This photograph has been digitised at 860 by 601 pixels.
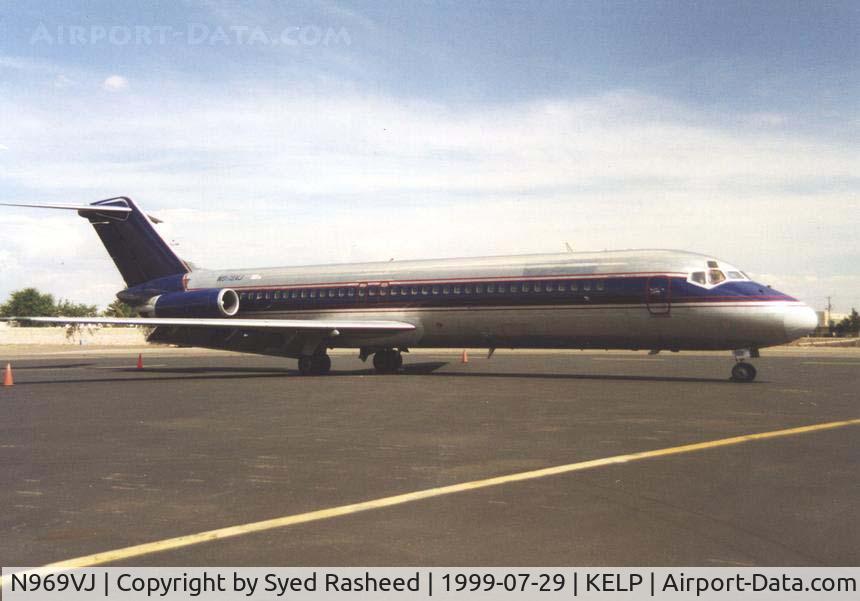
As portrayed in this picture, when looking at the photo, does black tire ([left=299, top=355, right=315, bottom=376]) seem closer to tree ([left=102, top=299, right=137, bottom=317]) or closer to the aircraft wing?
the aircraft wing

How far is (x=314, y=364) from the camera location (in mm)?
25875

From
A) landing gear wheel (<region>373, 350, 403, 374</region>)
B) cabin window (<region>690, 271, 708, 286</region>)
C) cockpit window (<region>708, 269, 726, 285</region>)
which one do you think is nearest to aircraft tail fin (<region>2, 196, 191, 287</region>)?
landing gear wheel (<region>373, 350, 403, 374</region>)

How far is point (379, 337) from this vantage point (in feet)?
82.6

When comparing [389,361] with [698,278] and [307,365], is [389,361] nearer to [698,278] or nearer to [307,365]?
[307,365]

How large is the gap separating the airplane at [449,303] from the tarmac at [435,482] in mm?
4497

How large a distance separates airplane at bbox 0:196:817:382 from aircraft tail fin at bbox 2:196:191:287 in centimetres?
5

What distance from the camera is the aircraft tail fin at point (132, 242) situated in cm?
3017

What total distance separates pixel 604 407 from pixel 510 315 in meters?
8.56

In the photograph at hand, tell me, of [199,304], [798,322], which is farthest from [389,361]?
[798,322]

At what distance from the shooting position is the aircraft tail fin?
30172 mm

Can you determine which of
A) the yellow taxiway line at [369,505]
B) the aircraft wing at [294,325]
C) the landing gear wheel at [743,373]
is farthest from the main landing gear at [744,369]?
the yellow taxiway line at [369,505]
